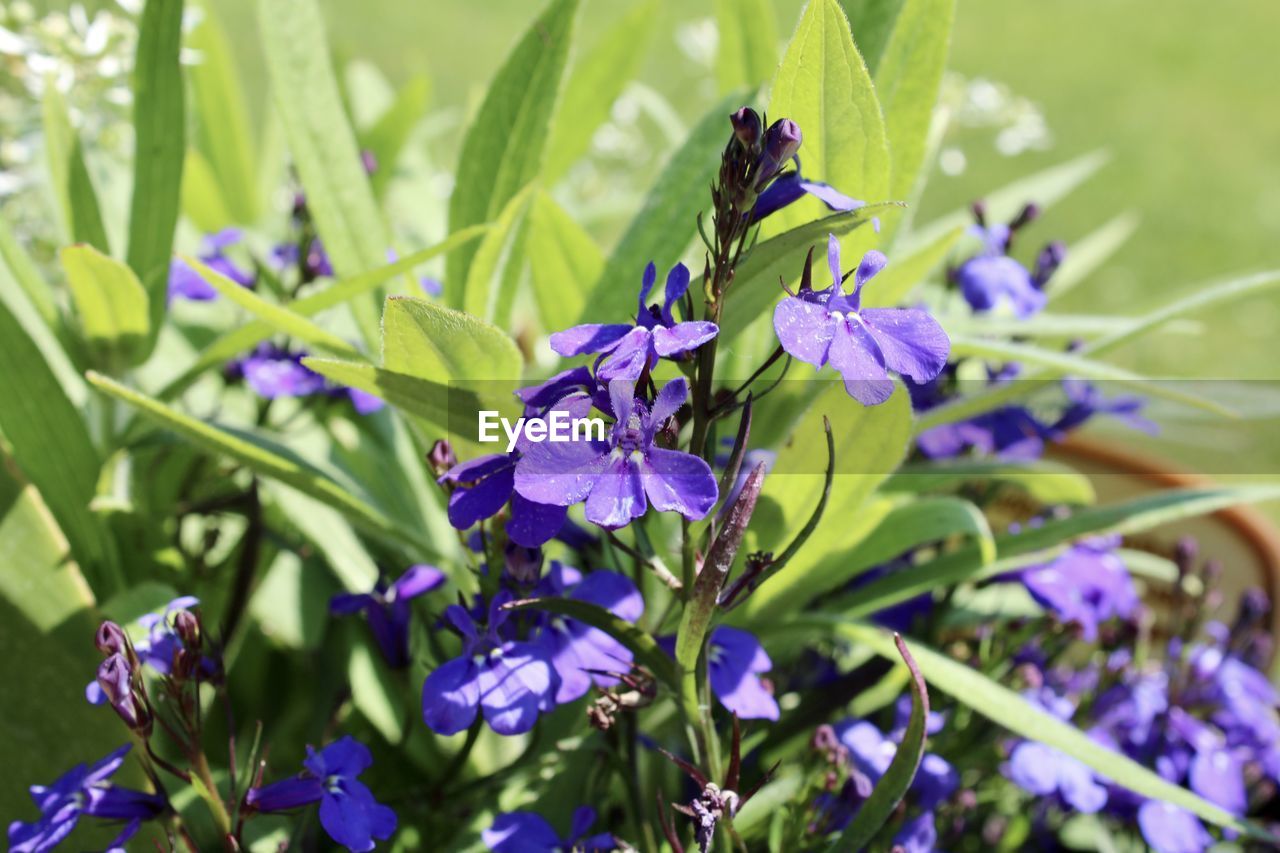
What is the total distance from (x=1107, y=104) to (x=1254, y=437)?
2.18 m

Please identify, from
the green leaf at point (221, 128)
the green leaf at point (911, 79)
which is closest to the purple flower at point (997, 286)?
the green leaf at point (911, 79)

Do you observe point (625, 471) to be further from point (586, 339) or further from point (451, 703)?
point (451, 703)

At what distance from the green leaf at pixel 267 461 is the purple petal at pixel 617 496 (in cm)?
32

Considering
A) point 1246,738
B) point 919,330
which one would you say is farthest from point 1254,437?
point 919,330

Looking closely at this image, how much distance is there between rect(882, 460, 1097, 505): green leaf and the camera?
933mm

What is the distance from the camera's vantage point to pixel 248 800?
602 mm

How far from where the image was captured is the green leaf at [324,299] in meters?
0.74

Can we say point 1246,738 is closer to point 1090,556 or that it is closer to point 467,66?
point 1090,556

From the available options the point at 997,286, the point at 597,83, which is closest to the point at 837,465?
the point at 997,286

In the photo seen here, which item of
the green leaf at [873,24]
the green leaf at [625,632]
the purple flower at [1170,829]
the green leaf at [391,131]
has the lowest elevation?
the purple flower at [1170,829]

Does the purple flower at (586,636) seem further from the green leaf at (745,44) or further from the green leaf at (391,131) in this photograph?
the green leaf at (391,131)

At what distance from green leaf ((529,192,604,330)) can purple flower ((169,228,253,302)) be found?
0.23 m

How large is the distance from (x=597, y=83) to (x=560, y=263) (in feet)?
1.13

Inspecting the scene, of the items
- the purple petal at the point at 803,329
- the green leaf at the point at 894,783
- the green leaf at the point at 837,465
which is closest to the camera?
the purple petal at the point at 803,329
